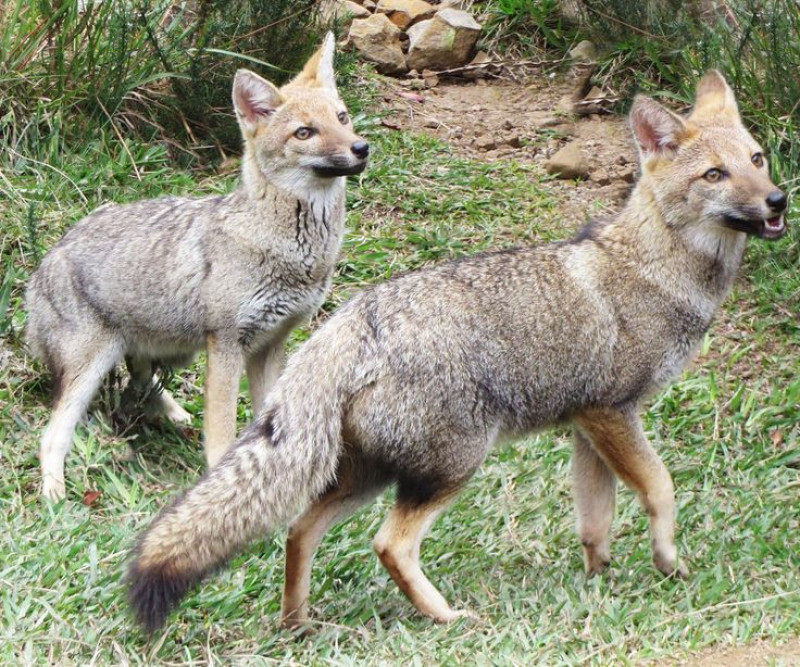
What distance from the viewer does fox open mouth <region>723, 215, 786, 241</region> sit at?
605 centimetres

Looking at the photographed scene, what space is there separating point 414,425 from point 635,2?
21.1 feet

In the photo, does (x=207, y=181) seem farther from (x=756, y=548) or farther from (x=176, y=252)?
(x=756, y=548)

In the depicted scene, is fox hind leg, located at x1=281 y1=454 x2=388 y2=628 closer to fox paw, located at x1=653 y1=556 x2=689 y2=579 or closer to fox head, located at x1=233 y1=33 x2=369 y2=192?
fox paw, located at x1=653 y1=556 x2=689 y2=579

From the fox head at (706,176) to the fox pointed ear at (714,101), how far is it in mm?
43

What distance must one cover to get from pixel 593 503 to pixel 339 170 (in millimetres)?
2461

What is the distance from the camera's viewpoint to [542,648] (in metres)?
5.33

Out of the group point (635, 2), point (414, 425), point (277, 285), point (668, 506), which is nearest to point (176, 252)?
point (277, 285)

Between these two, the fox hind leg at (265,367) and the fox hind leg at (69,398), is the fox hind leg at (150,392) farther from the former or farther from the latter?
the fox hind leg at (265,367)

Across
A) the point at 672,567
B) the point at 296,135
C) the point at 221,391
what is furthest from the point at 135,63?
the point at 672,567

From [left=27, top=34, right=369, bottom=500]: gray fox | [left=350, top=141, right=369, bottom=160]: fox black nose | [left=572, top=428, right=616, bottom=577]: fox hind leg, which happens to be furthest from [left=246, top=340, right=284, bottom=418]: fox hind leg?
[left=572, top=428, right=616, bottom=577]: fox hind leg

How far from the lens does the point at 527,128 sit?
1114 centimetres

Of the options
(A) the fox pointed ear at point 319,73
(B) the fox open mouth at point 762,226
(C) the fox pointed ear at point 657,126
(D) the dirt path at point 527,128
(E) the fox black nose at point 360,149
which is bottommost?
(D) the dirt path at point 527,128

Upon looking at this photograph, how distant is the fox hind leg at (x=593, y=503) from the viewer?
248 inches

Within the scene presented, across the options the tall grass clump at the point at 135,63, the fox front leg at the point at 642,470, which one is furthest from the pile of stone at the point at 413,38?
the fox front leg at the point at 642,470
